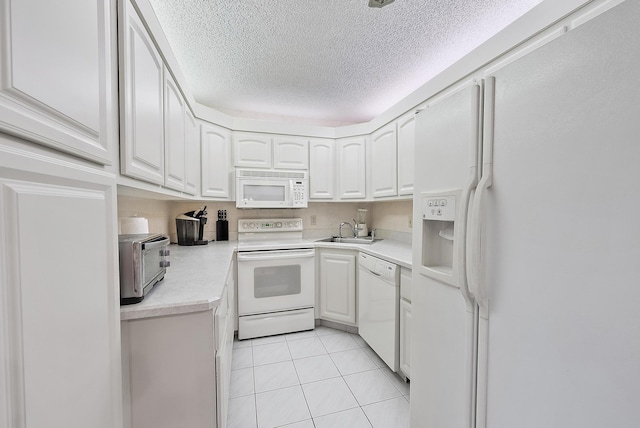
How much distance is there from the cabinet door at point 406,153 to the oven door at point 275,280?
1.11m

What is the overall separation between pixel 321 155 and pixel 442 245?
1.94 m

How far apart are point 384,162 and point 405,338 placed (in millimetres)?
1596

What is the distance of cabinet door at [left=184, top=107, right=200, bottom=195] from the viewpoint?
1904 millimetres

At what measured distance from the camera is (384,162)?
251 centimetres

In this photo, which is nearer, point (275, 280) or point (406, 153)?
point (406, 153)

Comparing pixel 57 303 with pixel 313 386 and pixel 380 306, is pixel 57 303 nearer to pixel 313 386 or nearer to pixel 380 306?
pixel 313 386

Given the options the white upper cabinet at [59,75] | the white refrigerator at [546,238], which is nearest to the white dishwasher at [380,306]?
the white refrigerator at [546,238]

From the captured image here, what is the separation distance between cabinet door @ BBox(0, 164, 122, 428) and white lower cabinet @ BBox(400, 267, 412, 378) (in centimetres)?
153

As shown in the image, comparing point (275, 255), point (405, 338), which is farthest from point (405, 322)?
point (275, 255)

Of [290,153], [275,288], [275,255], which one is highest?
[290,153]

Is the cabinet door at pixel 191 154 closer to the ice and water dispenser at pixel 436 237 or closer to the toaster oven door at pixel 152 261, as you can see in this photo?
the toaster oven door at pixel 152 261

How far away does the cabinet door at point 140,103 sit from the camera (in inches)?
34.2

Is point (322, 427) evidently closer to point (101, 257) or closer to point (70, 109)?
point (101, 257)

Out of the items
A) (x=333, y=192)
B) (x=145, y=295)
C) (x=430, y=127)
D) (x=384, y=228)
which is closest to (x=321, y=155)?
(x=333, y=192)
